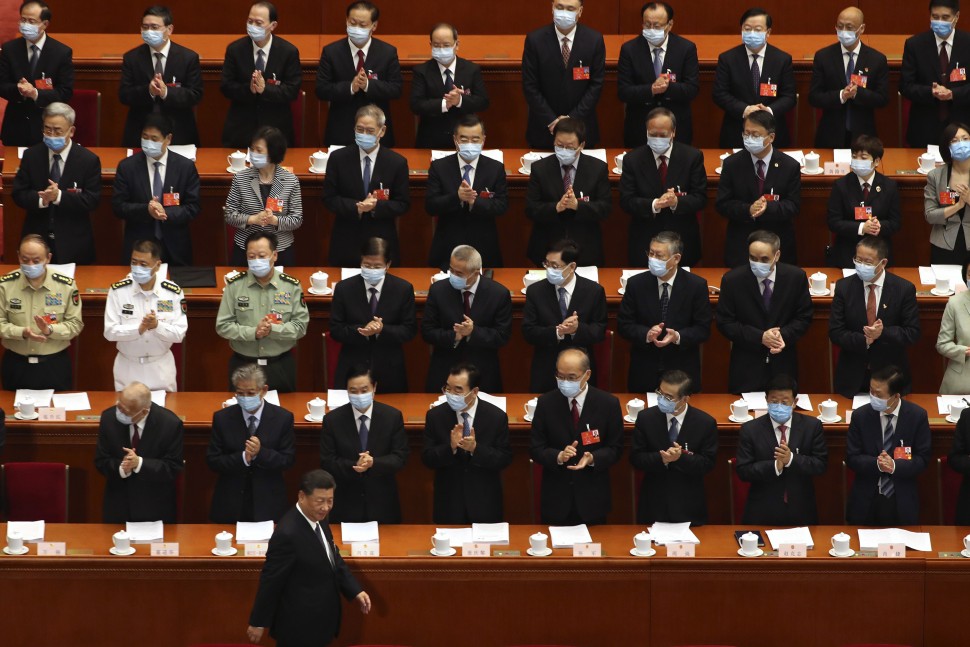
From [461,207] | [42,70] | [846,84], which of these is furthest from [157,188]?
[846,84]

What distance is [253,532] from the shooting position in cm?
761

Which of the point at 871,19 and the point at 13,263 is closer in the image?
the point at 13,263

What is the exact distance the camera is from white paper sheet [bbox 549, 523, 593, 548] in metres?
7.61

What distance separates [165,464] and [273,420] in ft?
1.83

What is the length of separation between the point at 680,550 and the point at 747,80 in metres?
3.86

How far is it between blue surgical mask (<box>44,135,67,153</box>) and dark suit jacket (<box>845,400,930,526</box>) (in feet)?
15.3

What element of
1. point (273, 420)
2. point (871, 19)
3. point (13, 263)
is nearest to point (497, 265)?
point (273, 420)

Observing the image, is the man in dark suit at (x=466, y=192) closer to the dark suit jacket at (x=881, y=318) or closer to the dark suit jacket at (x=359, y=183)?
the dark suit jacket at (x=359, y=183)

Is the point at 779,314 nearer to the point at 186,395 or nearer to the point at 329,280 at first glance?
the point at 329,280

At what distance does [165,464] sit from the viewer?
8016mm

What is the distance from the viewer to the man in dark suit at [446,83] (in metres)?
10.1

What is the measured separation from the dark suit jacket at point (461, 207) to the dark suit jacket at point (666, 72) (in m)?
1.17

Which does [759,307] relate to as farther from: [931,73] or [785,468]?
[931,73]

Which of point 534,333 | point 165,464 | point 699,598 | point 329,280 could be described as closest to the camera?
point 699,598
